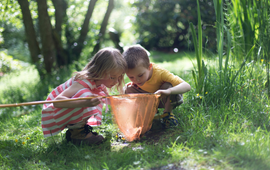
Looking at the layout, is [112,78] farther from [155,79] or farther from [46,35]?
[46,35]

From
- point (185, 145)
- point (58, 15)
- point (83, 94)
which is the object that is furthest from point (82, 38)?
point (185, 145)

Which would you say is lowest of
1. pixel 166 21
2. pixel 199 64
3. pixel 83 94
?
pixel 83 94

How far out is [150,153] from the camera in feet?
5.96

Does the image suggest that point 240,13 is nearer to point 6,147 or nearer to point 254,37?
point 254,37

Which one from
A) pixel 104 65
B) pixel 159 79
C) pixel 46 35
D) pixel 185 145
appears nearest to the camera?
pixel 185 145

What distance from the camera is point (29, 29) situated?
521 cm

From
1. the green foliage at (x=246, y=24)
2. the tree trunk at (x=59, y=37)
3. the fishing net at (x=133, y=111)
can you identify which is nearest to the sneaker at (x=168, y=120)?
the fishing net at (x=133, y=111)

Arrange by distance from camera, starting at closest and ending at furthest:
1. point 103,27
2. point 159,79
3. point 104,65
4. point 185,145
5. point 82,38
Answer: point 185,145
point 104,65
point 159,79
point 82,38
point 103,27

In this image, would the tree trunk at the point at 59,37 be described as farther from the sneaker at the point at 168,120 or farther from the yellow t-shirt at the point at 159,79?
the sneaker at the point at 168,120

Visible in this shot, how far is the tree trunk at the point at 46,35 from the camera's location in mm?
4763

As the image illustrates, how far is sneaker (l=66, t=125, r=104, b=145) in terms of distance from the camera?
215cm

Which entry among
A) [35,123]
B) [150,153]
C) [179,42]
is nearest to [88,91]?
[150,153]

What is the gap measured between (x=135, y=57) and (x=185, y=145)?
921mm

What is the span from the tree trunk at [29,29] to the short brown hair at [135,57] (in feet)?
11.1
